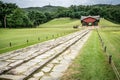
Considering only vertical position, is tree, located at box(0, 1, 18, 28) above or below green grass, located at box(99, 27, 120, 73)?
above

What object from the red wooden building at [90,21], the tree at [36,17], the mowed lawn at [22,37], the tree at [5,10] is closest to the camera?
the mowed lawn at [22,37]

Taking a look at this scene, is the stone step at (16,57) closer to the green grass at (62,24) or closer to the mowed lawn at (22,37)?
the mowed lawn at (22,37)

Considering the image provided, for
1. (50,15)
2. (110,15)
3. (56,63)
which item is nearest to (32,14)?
(50,15)

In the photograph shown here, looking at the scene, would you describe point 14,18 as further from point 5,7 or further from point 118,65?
point 118,65

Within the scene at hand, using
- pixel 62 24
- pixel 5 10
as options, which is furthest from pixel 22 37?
pixel 62 24

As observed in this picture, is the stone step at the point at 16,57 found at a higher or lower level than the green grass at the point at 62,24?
higher

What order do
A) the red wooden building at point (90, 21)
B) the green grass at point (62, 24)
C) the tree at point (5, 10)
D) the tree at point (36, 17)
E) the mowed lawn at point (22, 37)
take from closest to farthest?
1. the mowed lawn at point (22, 37)
2. the tree at point (5, 10)
3. the red wooden building at point (90, 21)
4. the green grass at point (62, 24)
5. the tree at point (36, 17)

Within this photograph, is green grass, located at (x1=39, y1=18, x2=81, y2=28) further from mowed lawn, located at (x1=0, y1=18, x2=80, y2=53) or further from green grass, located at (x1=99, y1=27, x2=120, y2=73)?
green grass, located at (x1=99, y1=27, x2=120, y2=73)

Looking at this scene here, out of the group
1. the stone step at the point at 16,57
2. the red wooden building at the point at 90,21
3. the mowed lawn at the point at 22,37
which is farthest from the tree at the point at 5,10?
the stone step at the point at 16,57

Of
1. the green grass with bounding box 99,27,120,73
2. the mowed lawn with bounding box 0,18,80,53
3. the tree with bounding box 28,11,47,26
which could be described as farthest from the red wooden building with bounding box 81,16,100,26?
the green grass with bounding box 99,27,120,73

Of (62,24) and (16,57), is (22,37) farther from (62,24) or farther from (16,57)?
(62,24)

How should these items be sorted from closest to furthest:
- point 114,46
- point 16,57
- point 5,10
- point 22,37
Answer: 1. point 16,57
2. point 114,46
3. point 22,37
4. point 5,10

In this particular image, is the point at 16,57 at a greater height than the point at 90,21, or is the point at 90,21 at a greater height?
the point at 16,57

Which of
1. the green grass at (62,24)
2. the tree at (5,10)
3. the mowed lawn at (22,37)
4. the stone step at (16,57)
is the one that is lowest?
the green grass at (62,24)
